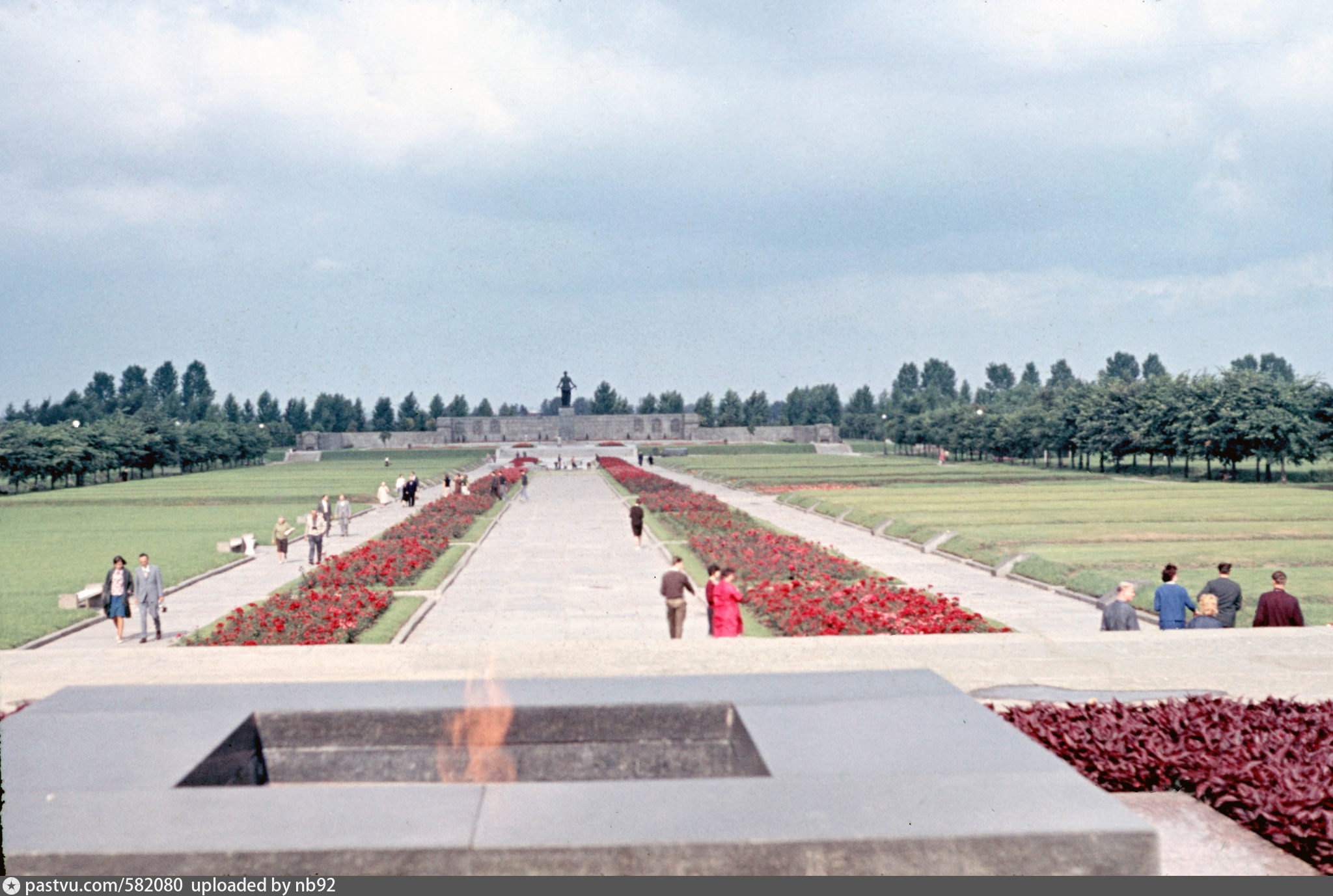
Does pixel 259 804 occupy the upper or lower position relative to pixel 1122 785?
upper

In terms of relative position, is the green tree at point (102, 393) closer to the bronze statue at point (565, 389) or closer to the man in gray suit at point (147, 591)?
the bronze statue at point (565, 389)

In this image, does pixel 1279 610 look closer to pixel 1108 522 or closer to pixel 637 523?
pixel 637 523

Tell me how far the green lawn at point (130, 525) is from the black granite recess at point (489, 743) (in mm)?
13894

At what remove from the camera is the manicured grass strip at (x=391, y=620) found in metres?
17.5

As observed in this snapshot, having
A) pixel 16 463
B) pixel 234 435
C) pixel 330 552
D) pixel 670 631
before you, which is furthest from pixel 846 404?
pixel 670 631

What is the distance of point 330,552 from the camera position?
32.1 metres

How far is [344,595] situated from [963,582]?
1378 centimetres

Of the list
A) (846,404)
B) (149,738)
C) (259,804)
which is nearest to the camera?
(259,804)

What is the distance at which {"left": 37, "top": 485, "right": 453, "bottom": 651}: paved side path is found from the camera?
18.7m

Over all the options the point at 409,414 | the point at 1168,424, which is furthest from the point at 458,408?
the point at 1168,424

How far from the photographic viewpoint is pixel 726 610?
15.0 meters

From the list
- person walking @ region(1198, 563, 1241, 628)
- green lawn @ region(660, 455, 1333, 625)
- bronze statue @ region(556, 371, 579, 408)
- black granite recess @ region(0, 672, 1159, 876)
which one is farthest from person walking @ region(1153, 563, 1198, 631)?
bronze statue @ region(556, 371, 579, 408)

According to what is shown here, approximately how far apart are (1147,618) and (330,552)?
2261 centimetres

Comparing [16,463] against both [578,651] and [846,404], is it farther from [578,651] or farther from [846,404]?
[846,404]
